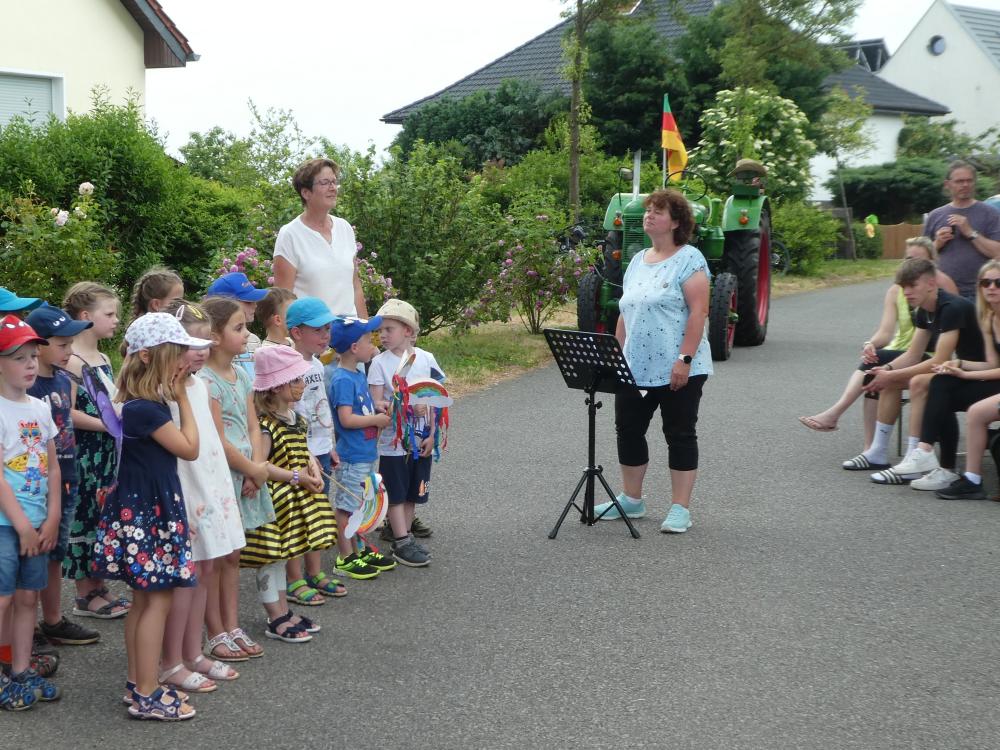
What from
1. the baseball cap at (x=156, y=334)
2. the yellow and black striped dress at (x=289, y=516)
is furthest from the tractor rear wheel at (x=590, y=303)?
the baseball cap at (x=156, y=334)

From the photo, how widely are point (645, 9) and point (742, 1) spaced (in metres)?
7.93

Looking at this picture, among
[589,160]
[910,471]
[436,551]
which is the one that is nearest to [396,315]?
[436,551]

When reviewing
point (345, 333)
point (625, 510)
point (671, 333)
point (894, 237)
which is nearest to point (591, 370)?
point (671, 333)

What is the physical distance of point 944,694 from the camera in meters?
4.59

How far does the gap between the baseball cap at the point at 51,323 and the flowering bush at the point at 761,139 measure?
2294 centimetres

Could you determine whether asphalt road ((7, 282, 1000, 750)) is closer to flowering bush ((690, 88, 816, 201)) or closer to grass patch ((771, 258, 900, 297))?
grass patch ((771, 258, 900, 297))

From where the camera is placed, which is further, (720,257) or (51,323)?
(720,257)

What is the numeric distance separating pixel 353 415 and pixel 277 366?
30.5 inches

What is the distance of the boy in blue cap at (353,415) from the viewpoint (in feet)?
19.0

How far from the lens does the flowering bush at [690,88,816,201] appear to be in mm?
26812

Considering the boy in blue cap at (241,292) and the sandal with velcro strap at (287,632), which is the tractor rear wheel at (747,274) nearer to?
the boy in blue cap at (241,292)

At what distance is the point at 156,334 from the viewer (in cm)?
422

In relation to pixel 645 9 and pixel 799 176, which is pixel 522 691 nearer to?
pixel 645 9

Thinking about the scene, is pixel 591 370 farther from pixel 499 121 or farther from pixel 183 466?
pixel 499 121
